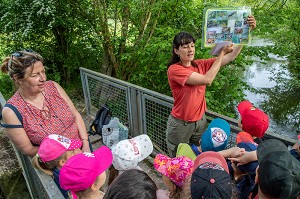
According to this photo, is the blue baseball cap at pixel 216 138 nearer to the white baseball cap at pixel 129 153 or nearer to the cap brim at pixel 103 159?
the white baseball cap at pixel 129 153

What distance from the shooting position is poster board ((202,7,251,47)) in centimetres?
211

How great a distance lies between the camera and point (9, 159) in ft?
8.50

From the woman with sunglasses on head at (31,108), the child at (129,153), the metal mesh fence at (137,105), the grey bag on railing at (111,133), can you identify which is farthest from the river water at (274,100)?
the woman with sunglasses on head at (31,108)

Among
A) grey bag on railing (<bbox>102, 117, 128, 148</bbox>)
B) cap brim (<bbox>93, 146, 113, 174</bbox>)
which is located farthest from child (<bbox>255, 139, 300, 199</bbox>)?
grey bag on railing (<bbox>102, 117, 128, 148</bbox>)

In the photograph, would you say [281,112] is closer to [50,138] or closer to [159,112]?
[159,112]

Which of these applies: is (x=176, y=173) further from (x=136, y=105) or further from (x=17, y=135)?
(x=136, y=105)

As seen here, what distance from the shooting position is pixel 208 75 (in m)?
2.18

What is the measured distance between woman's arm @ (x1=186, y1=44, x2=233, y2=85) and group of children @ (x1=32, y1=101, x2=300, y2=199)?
15.0 inches

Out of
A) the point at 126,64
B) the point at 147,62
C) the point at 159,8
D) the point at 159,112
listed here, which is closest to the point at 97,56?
the point at 126,64

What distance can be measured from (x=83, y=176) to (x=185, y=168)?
642 mm

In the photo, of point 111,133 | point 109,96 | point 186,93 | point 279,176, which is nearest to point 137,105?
point 111,133

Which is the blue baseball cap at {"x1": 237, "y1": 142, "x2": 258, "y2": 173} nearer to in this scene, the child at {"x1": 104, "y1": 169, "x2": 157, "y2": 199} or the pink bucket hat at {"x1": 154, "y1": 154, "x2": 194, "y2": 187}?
the pink bucket hat at {"x1": 154, "y1": 154, "x2": 194, "y2": 187}

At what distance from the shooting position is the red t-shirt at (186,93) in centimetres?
230

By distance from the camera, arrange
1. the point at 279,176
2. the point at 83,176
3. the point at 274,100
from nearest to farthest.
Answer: the point at 279,176 < the point at 83,176 < the point at 274,100
